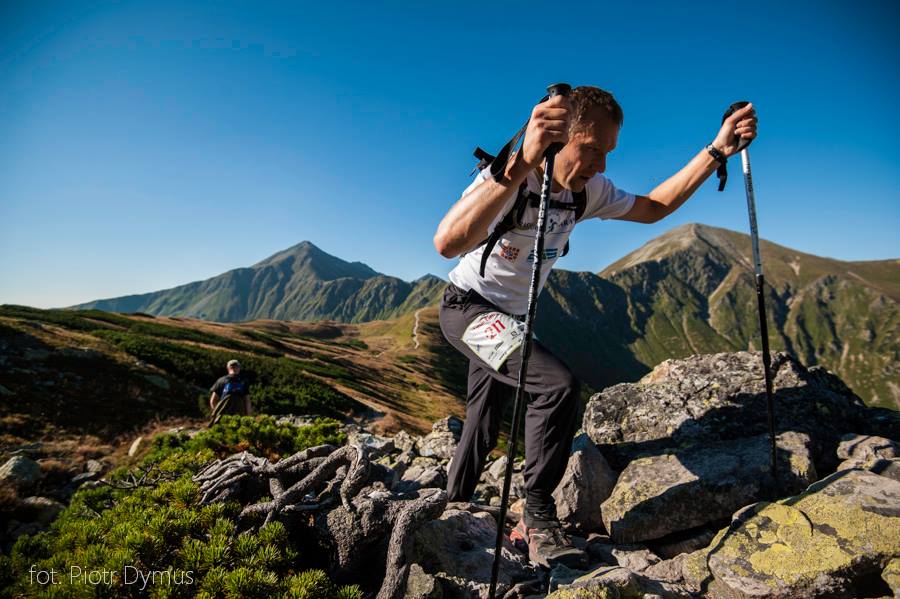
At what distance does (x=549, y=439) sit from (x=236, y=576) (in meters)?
2.93

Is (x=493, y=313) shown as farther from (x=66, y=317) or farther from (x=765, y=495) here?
(x=66, y=317)

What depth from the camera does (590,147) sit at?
3502mm

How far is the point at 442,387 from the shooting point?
69.6 meters

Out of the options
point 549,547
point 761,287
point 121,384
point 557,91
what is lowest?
point 549,547

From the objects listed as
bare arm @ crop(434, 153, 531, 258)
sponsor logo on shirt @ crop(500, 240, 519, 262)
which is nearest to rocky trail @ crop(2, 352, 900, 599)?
bare arm @ crop(434, 153, 531, 258)

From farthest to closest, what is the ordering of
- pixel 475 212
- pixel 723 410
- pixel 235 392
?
pixel 235 392, pixel 723 410, pixel 475 212

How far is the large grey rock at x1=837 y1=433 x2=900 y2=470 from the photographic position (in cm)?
473

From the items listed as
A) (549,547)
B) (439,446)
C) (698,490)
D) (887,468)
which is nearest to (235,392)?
(439,446)

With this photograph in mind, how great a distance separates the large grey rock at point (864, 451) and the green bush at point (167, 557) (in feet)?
19.2

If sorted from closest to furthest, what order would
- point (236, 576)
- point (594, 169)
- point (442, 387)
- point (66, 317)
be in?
point (236, 576)
point (594, 169)
point (66, 317)
point (442, 387)

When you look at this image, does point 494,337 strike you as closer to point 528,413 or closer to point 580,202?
point 528,413

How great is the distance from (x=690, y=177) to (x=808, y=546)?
149 inches

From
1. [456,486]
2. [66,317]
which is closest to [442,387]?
[66,317]

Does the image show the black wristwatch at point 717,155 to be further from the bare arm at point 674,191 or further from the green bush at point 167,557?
the green bush at point 167,557
